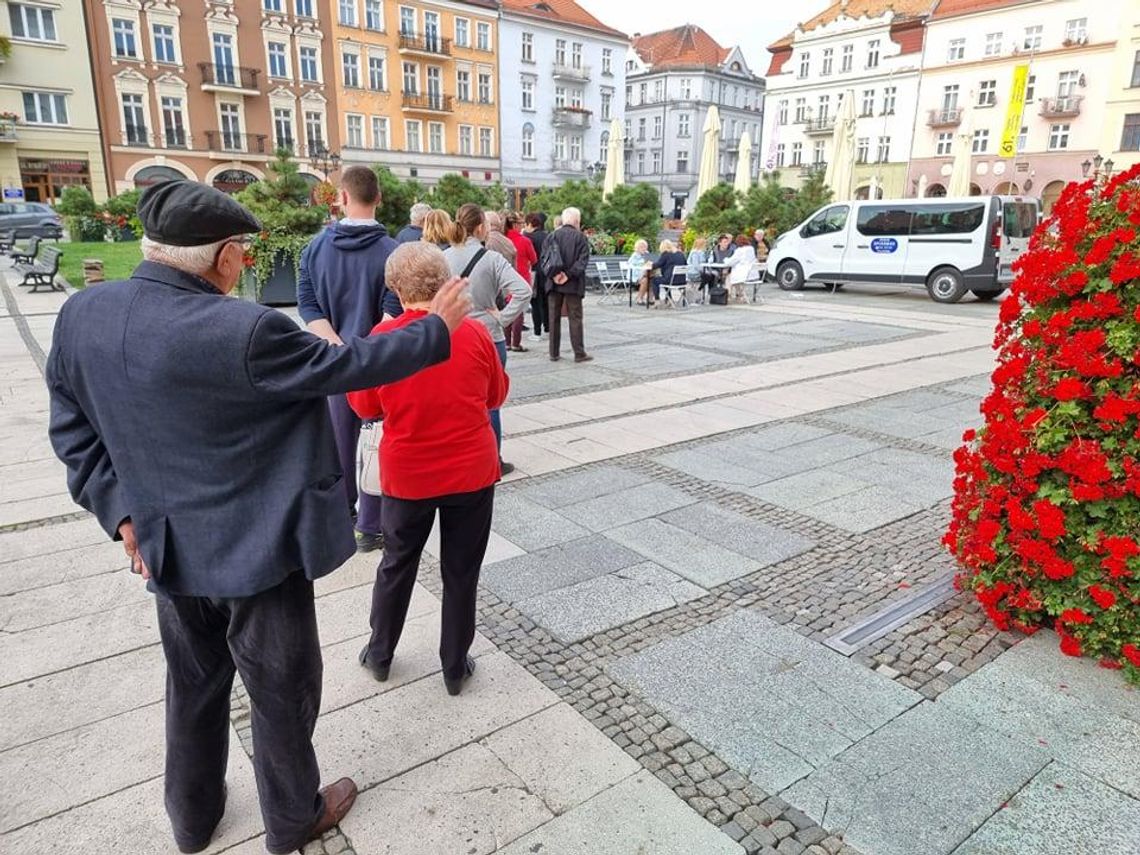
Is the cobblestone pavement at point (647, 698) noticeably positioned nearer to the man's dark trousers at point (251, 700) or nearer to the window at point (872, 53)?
the man's dark trousers at point (251, 700)

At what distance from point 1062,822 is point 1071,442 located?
149cm

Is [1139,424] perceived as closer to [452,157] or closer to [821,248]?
[821,248]

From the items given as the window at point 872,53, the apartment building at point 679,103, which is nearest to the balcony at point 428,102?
the apartment building at point 679,103

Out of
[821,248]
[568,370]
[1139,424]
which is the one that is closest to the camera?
[1139,424]

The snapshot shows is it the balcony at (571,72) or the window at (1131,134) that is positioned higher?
the balcony at (571,72)

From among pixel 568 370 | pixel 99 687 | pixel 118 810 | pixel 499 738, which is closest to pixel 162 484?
pixel 118 810

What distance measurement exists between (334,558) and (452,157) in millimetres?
48093

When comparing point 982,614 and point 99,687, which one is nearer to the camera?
point 99,687

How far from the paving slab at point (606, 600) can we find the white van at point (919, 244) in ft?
46.1

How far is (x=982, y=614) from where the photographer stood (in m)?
3.55

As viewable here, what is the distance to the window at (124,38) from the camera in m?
35.9

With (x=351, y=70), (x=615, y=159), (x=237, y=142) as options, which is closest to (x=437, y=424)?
(x=615, y=159)

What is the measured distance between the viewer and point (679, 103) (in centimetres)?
6381

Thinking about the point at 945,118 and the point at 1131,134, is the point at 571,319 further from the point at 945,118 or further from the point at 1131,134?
the point at 945,118
